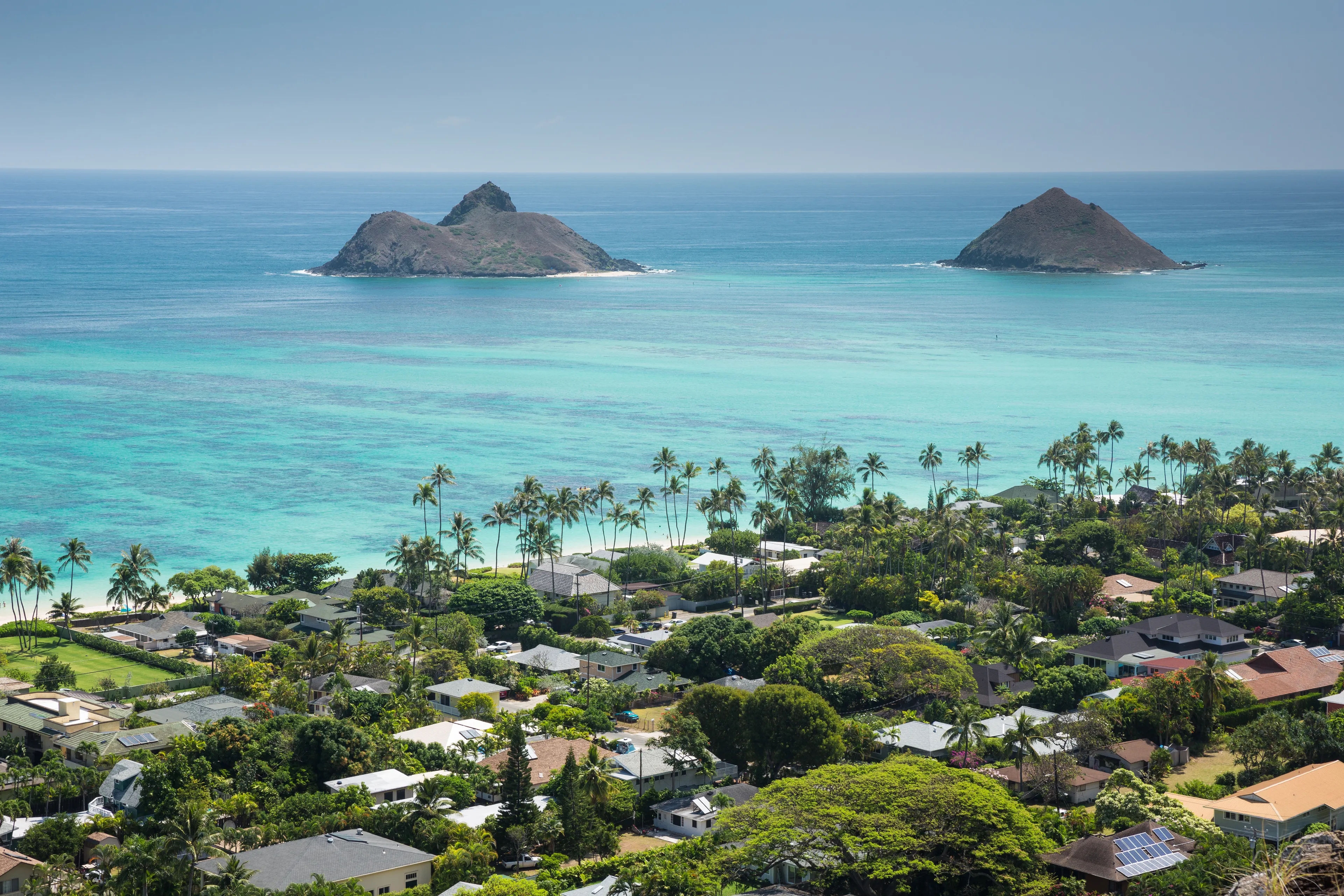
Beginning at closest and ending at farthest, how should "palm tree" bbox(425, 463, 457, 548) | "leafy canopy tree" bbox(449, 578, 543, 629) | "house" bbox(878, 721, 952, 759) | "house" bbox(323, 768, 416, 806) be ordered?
1. "house" bbox(323, 768, 416, 806)
2. "house" bbox(878, 721, 952, 759)
3. "leafy canopy tree" bbox(449, 578, 543, 629)
4. "palm tree" bbox(425, 463, 457, 548)

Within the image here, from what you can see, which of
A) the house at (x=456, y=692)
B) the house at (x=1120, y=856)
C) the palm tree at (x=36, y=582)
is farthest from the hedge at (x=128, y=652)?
the house at (x=1120, y=856)

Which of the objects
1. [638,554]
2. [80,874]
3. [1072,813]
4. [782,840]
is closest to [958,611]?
[638,554]

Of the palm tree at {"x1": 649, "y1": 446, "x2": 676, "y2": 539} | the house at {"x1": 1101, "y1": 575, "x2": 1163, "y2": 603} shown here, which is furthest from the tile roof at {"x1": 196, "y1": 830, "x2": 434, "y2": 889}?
the palm tree at {"x1": 649, "y1": 446, "x2": 676, "y2": 539}

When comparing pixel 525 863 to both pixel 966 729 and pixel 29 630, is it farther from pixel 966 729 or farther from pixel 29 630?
pixel 29 630

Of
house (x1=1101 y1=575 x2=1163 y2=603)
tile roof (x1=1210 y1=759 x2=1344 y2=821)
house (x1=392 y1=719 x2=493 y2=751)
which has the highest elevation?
tile roof (x1=1210 y1=759 x2=1344 y2=821)

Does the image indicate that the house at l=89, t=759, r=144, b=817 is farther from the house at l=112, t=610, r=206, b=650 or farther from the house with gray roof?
the house at l=112, t=610, r=206, b=650

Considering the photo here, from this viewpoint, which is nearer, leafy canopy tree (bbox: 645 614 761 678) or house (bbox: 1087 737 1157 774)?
house (bbox: 1087 737 1157 774)

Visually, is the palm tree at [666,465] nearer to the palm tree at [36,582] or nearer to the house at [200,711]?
the palm tree at [36,582]
